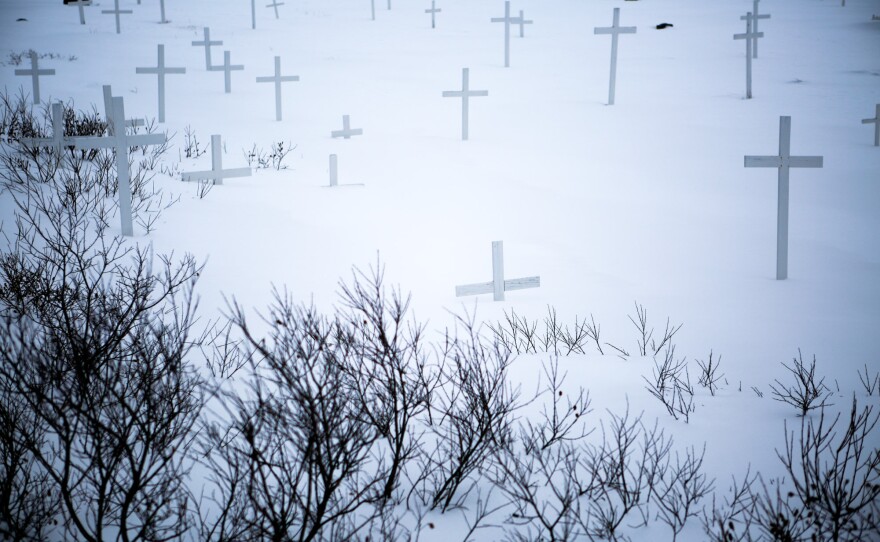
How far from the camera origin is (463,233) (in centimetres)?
1064

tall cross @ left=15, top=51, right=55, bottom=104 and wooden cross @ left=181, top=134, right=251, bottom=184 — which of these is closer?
wooden cross @ left=181, top=134, right=251, bottom=184

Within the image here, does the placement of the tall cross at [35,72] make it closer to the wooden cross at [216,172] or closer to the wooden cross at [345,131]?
the wooden cross at [345,131]

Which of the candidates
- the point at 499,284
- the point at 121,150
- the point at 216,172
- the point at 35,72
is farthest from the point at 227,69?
the point at 499,284

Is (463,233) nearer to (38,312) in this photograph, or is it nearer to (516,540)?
(38,312)

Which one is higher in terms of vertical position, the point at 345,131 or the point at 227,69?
the point at 227,69

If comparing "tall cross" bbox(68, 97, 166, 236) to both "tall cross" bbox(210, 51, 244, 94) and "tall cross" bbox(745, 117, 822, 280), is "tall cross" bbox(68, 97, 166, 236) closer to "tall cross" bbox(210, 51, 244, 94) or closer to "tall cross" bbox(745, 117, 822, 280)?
"tall cross" bbox(745, 117, 822, 280)

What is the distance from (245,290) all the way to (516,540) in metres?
5.24

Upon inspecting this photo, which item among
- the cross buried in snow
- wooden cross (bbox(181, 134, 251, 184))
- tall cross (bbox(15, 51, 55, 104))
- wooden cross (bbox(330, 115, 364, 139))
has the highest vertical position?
tall cross (bbox(15, 51, 55, 104))

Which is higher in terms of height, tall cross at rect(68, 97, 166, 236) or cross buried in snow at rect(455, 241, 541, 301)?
tall cross at rect(68, 97, 166, 236)

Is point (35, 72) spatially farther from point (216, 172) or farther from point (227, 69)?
point (216, 172)

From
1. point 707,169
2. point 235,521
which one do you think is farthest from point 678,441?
point 707,169

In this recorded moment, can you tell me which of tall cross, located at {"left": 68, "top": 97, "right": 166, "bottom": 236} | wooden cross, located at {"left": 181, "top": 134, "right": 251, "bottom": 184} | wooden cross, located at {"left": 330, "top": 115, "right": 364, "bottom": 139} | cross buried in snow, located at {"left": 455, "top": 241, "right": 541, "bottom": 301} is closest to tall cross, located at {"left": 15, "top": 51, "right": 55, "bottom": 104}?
wooden cross, located at {"left": 330, "top": 115, "right": 364, "bottom": 139}

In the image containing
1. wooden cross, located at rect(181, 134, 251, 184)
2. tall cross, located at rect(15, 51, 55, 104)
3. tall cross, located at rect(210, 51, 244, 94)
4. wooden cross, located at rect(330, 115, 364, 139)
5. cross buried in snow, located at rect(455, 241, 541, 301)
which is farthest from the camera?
tall cross, located at rect(210, 51, 244, 94)

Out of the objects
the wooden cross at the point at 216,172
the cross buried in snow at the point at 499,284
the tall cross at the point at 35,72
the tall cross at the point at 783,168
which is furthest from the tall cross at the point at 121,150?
the tall cross at the point at 35,72
